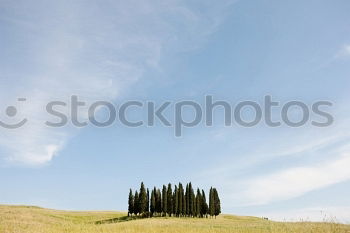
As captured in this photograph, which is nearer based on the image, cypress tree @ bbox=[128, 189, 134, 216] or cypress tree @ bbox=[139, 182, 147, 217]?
cypress tree @ bbox=[139, 182, 147, 217]

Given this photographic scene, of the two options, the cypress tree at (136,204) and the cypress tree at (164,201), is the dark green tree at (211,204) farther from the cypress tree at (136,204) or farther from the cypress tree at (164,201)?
the cypress tree at (136,204)

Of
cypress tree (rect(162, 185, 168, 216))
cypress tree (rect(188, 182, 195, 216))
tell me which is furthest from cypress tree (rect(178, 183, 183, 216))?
cypress tree (rect(162, 185, 168, 216))

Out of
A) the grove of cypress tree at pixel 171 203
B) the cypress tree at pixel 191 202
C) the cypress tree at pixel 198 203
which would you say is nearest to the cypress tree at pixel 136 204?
the grove of cypress tree at pixel 171 203

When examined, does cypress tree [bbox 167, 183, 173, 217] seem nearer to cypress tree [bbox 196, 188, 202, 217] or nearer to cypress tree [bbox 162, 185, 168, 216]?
cypress tree [bbox 162, 185, 168, 216]

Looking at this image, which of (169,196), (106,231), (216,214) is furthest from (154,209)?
(106,231)

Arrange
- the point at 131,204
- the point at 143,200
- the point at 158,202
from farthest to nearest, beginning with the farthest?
the point at 131,204 < the point at 158,202 < the point at 143,200

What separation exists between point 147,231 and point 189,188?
76697 mm

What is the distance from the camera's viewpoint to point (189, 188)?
9294 cm

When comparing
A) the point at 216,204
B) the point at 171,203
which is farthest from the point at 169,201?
the point at 216,204

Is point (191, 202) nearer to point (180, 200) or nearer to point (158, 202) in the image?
point (180, 200)

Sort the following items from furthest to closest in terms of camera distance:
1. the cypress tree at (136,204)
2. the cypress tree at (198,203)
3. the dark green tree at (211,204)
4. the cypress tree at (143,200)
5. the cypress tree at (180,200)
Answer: the dark green tree at (211,204), the cypress tree at (136,204), the cypress tree at (198,203), the cypress tree at (143,200), the cypress tree at (180,200)

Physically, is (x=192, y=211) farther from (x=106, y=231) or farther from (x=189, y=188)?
(x=106, y=231)

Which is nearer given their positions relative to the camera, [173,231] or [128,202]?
[173,231]

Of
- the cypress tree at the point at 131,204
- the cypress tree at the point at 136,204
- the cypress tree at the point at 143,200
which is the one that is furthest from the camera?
the cypress tree at the point at 131,204
